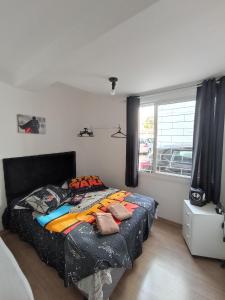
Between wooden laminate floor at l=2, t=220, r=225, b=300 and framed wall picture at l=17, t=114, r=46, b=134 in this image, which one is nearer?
wooden laminate floor at l=2, t=220, r=225, b=300

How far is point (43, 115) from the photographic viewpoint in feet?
8.71

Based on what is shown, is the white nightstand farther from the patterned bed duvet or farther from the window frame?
the window frame

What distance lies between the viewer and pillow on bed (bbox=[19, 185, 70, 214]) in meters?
2.02

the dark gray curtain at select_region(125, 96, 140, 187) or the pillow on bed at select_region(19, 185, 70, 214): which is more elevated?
the dark gray curtain at select_region(125, 96, 140, 187)

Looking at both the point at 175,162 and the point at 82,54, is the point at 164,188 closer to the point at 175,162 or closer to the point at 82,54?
the point at 175,162

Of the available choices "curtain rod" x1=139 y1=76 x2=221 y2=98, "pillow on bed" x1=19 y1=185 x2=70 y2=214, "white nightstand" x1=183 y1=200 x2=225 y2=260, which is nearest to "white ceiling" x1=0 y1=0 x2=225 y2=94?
"curtain rod" x1=139 y1=76 x2=221 y2=98

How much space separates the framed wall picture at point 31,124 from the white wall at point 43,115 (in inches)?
2.5

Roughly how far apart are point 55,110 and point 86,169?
1.44m

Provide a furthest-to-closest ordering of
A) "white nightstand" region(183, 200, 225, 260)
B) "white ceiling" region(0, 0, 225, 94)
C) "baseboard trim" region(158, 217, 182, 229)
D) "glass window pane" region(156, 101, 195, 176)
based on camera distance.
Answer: "baseboard trim" region(158, 217, 182, 229), "glass window pane" region(156, 101, 195, 176), "white nightstand" region(183, 200, 225, 260), "white ceiling" region(0, 0, 225, 94)

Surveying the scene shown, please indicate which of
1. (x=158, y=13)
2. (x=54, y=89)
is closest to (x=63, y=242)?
(x=158, y=13)

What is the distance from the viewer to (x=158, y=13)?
3.34 feet

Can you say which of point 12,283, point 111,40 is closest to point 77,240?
point 12,283

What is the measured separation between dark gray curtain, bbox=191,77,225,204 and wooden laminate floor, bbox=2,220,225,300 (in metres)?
0.86

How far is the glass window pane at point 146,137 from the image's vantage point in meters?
2.84
